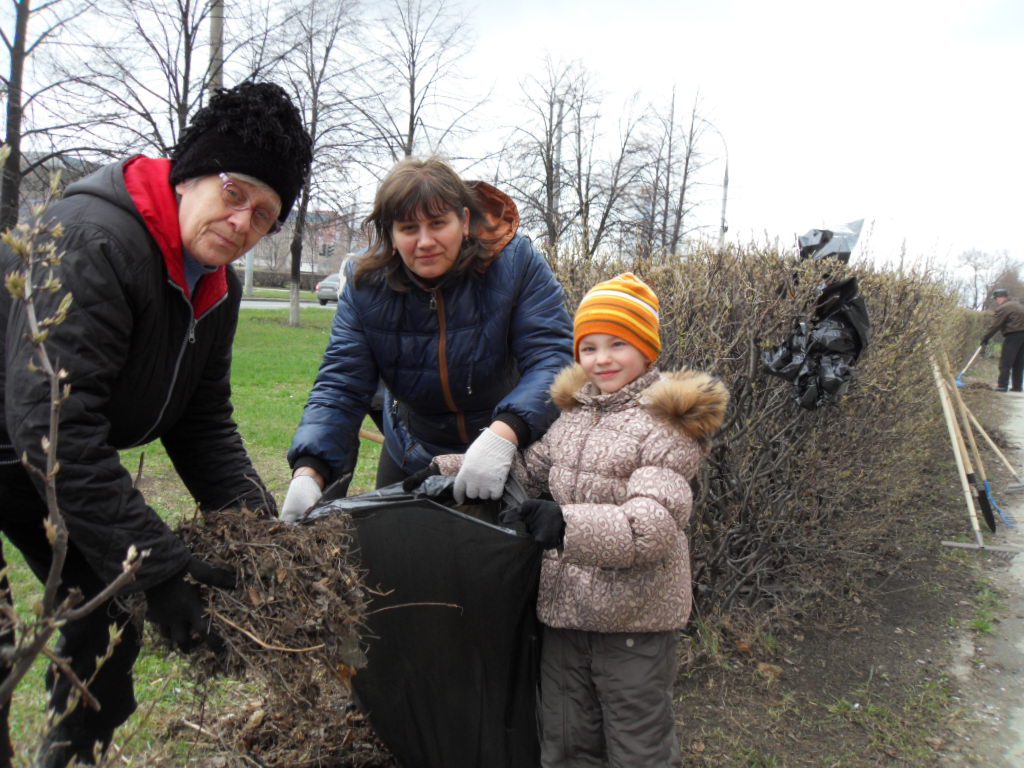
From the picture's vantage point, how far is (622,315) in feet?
6.66

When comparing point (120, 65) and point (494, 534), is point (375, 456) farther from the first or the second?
point (120, 65)

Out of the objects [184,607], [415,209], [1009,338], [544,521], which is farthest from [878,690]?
[1009,338]

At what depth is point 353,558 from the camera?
178 centimetres

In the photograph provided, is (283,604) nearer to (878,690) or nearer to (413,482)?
(413,482)

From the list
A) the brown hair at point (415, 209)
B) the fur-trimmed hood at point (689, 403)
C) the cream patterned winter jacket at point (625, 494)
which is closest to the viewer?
the cream patterned winter jacket at point (625, 494)

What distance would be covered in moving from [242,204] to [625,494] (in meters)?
1.18

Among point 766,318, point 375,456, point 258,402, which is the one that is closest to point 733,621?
point 766,318

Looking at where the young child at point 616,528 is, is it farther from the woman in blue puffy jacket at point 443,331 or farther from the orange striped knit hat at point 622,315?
the woman in blue puffy jacket at point 443,331

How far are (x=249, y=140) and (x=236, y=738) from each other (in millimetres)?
1937

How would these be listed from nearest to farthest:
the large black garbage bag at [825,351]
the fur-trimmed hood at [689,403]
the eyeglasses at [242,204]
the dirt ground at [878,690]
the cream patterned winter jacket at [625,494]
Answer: the eyeglasses at [242,204] → the cream patterned winter jacket at [625,494] → the fur-trimmed hood at [689,403] → the dirt ground at [878,690] → the large black garbage bag at [825,351]

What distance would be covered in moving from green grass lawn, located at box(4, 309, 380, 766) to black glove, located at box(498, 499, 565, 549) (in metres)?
0.77

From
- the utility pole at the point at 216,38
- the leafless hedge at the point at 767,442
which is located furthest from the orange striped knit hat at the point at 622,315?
the utility pole at the point at 216,38

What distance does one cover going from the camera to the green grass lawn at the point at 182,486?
1.72 metres

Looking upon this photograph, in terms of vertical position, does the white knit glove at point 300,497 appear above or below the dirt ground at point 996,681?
above
